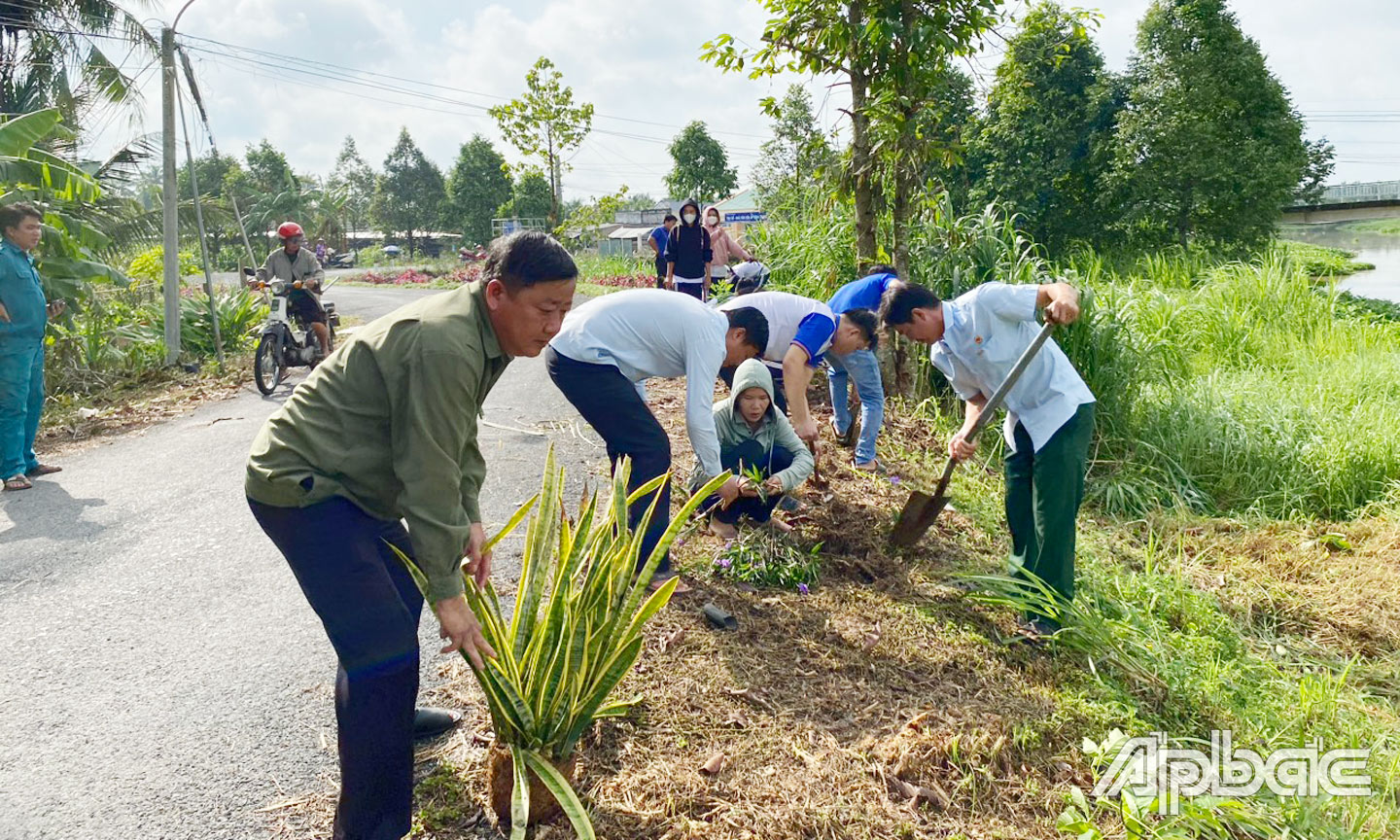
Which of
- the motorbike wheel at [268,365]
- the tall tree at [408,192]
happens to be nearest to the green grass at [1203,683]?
the motorbike wheel at [268,365]

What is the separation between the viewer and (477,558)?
2381mm

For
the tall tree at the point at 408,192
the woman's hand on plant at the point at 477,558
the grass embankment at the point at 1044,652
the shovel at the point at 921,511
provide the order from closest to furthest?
the woman's hand on plant at the point at 477,558 < the grass embankment at the point at 1044,652 < the shovel at the point at 921,511 < the tall tree at the point at 408,192

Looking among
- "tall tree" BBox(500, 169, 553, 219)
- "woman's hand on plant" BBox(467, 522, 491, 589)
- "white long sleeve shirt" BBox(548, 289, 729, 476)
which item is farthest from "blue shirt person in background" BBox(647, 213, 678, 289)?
"tall tree" BBox(500, 169, 553, 219)

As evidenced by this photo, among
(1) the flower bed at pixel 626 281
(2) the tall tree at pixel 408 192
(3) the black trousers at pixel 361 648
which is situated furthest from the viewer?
(2) the tall tree at pixel 408 192

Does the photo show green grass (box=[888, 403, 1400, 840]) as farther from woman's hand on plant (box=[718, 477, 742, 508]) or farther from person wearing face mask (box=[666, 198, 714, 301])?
person wearing face mask (box=[666, 198, 714, 301])

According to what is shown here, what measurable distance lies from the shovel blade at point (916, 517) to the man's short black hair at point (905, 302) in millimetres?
1006

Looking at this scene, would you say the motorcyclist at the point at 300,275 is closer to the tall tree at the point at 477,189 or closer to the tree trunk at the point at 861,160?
the tree trunk at the point at 861,160

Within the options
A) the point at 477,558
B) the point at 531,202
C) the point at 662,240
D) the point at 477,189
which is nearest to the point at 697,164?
the point at 531,202

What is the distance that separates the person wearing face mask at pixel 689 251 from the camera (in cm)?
951

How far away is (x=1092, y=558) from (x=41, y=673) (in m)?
4.81

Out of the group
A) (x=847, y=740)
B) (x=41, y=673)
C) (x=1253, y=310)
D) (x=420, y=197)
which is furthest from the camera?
(x=420, y=197)

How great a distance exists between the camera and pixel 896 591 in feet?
13.3

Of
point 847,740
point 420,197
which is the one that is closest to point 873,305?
point 847,740

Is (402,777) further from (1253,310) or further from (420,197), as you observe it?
(420,197)
